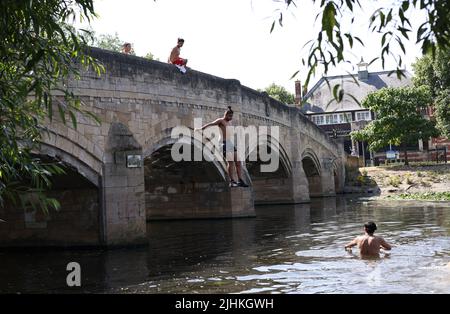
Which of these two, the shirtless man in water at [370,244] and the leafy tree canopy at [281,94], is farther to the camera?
the leafy tree canopy at [281,94]

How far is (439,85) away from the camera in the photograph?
34.3m

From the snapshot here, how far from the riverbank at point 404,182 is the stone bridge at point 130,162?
10348 mm

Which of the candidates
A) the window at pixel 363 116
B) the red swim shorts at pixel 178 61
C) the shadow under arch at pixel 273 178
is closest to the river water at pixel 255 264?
the red swim shorts at pixel 178 61

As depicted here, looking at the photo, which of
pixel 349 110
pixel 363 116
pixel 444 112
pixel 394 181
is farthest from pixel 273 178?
pixel 363 116

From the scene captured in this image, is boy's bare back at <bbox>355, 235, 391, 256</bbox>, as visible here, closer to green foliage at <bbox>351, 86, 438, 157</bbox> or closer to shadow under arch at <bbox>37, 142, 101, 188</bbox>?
shadow under arch at <bbox>37, 142, 101, 188</bbox>

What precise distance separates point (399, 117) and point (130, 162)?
82.4 ft

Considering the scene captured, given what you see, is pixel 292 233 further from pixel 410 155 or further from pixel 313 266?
pixel 410 155

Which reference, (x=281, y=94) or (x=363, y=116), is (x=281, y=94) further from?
(x=363, y=116)

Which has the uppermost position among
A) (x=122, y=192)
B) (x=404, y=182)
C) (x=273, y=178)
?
(x=273, y=178)

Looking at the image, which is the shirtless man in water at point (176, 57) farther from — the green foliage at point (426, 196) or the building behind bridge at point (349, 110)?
the building behind bridge at point (349, 110)

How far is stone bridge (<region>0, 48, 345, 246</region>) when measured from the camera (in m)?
11.8

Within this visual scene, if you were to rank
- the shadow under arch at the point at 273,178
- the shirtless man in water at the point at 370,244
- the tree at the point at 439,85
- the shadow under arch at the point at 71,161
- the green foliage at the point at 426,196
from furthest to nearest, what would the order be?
the tree at the point at 439,85 < the shadow under arch at the point at 273,178 < the green foliage at the point at 426,196 < the shadow under arch at the point at 71,161 < the shirtless man in water at the point at 370,244

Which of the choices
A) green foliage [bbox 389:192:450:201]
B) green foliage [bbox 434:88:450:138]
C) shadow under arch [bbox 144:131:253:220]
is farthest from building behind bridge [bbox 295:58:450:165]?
shadow under arch [bbox 144:131:253:220]

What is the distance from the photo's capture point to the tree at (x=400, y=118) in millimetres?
33375
